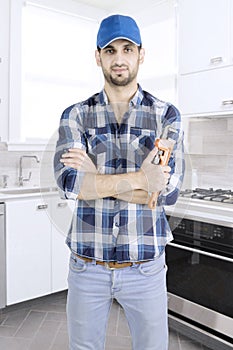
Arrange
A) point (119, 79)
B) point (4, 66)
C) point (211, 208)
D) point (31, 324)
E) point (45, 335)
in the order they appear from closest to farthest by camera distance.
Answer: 1. point (119, 79)
2. point (211, 208)
3. point (45, 335)
4. point (31, 324)
5. point (4, 66)

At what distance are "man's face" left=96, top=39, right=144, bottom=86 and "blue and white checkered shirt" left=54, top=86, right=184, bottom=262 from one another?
9cm

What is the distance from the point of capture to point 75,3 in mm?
3398

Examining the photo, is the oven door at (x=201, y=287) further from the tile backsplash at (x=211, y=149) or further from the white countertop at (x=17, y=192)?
the white countertop at (x=17, y=192)

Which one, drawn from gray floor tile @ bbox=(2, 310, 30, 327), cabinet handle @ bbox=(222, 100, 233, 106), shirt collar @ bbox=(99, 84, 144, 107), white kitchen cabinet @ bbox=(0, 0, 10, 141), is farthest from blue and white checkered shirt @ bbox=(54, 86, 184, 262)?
white kitchen cabinet @ bbox=(0, 0, 10, 141)

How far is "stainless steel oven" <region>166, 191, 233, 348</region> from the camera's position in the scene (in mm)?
2137

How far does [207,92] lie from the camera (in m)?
2.50

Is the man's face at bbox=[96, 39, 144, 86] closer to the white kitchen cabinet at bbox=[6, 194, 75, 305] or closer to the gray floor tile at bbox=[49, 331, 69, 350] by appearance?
the white kitchen cabinet at bbox=[6, 194, 75, 305]

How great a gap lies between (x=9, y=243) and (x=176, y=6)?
2.22m

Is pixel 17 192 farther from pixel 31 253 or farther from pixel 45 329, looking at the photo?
pixel 45 329

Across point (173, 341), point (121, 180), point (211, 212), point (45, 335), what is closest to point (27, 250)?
point (45, 335)

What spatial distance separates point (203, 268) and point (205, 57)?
54.7 inches

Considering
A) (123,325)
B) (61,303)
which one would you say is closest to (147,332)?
(123,325)

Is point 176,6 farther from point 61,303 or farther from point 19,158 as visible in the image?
point 61,303

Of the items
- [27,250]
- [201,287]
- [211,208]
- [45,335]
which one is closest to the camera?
[211,208]
